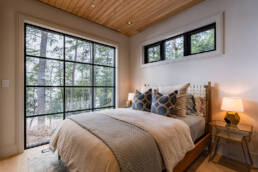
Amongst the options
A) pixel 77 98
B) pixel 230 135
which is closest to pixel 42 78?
pixel 77 98

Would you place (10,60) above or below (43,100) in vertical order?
above

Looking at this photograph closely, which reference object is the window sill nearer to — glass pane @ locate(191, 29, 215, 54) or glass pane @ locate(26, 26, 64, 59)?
glass pane @ locate(191, 29, 215, 54)

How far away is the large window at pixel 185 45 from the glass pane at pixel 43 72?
2390 mm

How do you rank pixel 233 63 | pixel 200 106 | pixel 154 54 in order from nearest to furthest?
pixel 233 63, pixel 200 106, pixel 154 54

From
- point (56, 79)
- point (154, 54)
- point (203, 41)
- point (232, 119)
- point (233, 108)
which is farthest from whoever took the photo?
point (154, 54)

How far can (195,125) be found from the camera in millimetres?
1758

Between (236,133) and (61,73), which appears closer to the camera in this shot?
(236,133)

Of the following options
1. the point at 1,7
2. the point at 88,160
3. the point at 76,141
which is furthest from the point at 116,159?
the point at 1,7

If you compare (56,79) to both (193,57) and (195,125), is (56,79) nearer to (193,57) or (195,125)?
(195,125)

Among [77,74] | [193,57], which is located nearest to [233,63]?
[193,57]

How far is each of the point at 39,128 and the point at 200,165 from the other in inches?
117

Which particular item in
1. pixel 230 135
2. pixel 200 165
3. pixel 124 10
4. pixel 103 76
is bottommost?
pixel 200 165

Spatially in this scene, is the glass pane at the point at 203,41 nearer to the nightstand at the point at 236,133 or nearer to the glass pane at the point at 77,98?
the nightstand at the point at 236,133

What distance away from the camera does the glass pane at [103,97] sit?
10.6 ft
